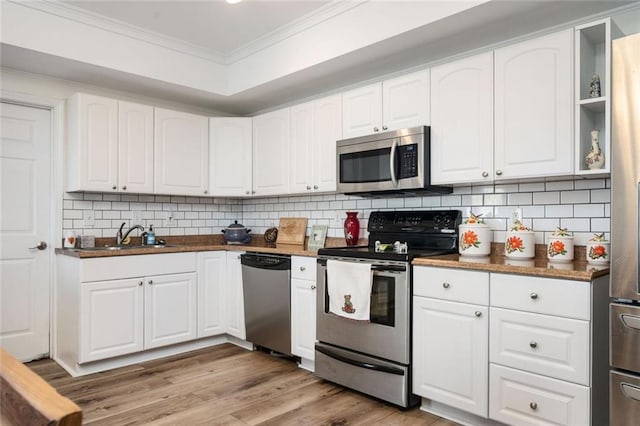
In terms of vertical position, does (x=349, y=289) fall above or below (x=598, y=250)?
below

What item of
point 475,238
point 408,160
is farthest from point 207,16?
point 475,238

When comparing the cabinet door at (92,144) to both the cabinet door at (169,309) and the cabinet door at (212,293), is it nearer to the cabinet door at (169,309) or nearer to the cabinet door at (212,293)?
the cabinet door at (169,309)

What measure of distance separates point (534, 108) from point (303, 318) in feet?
6.83

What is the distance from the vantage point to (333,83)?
147 inches

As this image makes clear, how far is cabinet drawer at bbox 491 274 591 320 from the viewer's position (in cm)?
196

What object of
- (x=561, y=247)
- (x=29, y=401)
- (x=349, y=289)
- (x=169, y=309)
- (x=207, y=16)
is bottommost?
(x=169, y=309)

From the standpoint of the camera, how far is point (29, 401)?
0.66 metres

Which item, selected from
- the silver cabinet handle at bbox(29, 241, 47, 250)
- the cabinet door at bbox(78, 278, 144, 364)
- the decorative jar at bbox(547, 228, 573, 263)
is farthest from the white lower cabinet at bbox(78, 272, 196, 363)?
the decorative jar at bbox(547, 228, 573, 263)

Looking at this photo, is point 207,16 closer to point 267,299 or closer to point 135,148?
point 135,148

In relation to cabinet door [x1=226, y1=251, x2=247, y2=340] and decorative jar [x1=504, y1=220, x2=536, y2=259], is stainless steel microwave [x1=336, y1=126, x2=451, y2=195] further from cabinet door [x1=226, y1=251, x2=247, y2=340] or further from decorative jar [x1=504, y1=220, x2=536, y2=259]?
cabinet door [x1=226, y1=251, x2=247, y2=340]

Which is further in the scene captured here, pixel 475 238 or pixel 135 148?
pixel 135 148

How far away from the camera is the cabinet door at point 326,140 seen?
345 centimetres

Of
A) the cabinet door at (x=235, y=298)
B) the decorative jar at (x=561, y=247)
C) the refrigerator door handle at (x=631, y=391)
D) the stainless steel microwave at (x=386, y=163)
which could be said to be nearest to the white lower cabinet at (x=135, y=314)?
the cabinet door at (x=235, y=298)

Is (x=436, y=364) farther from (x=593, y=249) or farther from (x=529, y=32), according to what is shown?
(x=529, y=32)
